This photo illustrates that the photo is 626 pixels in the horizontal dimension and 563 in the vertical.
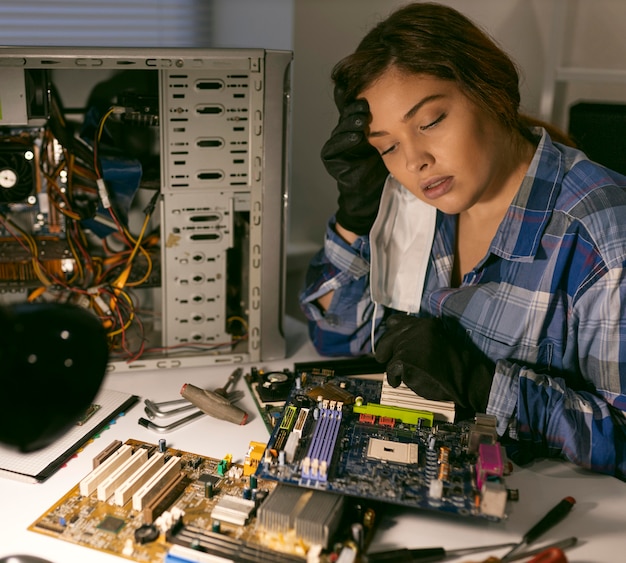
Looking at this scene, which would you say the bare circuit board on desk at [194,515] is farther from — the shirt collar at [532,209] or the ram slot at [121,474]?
the shirt collar at [532,209]

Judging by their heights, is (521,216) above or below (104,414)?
above

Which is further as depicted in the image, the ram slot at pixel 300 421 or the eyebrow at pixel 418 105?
the eyebrow at pixel 418 105

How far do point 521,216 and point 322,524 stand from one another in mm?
670

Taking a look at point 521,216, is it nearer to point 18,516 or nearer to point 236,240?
point 236,240

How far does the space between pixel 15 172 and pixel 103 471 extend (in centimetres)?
65

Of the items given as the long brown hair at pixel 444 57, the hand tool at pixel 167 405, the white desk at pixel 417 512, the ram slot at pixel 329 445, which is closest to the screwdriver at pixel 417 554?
the white desk at pixel 417 512

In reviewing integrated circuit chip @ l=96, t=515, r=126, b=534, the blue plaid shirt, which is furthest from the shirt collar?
integrated circuit chip @ l=96, t=515, r=126, b=534

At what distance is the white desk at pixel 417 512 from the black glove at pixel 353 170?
1.57 feet

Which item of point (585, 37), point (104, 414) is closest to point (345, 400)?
point (104, 414)

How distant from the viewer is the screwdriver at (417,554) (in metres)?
0.86

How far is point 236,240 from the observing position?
1.47 metres

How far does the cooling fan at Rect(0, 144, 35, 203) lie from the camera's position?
1323mm

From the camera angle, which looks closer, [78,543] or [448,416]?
[78,543]

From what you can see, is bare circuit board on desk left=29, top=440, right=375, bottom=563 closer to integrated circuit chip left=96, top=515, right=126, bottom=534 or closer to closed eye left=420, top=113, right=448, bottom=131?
integrated circuit chip left=96, top=515, right=126, bottom=534
